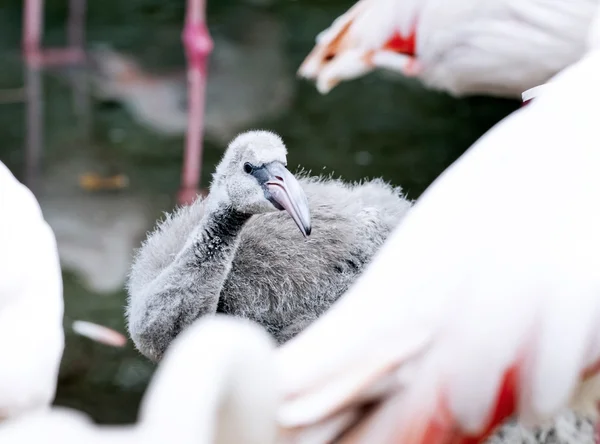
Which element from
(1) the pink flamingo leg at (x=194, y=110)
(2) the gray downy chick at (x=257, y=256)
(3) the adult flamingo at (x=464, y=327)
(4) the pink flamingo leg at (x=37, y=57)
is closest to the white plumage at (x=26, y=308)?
(2) the gray downy chick at (x=257, y=256)

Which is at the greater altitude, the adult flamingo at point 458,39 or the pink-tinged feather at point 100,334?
the adult flamingo at point 458,39

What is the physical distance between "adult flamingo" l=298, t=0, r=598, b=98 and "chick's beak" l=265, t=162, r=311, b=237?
985 mm

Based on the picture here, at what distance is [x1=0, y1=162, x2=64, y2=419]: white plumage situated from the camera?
4.13 ft

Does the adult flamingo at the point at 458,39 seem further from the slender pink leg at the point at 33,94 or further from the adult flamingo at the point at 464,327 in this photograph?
the adult flamingo at the point at 464,327

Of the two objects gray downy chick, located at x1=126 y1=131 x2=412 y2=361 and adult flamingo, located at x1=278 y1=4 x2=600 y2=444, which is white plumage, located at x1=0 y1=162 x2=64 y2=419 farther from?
adult flamingo, located at x1=278 y1=4 x2=600 y2=444

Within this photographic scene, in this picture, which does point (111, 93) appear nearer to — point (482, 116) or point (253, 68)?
point (253, 68)

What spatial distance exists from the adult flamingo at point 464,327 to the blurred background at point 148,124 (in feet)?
4.01

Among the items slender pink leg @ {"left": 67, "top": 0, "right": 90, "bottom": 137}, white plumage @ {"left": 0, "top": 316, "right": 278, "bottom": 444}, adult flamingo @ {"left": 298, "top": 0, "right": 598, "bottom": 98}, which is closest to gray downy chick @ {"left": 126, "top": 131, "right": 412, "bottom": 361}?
white plumage @ {"left": 0, "top": 316, "right": 278, "bottom": 444}

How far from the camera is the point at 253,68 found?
4.04 meters

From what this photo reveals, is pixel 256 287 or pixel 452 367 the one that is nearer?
pixel 452 367

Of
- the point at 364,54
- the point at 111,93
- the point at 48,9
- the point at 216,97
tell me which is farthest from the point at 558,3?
the point at 48,9

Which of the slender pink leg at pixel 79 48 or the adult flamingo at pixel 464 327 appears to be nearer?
the adult flamingo at pixel 464 327

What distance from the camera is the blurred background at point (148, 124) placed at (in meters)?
2.65

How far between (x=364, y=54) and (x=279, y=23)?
2.06 metres
